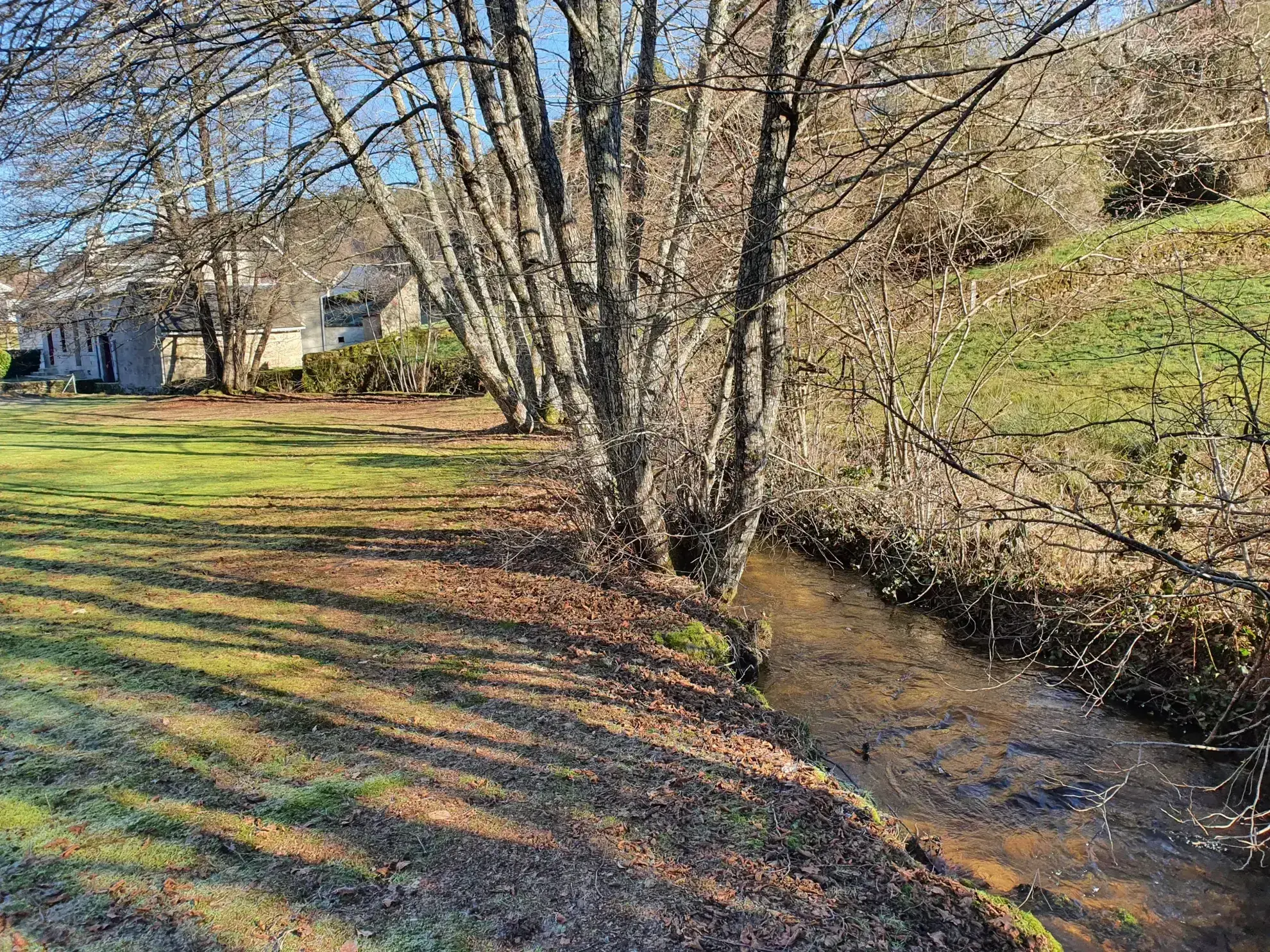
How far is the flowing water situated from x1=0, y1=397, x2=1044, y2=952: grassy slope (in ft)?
2.69

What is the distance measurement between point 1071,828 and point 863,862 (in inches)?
74.3

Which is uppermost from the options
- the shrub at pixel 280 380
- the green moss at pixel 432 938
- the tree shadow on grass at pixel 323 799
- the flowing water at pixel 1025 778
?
the shrub at pixel 280 380

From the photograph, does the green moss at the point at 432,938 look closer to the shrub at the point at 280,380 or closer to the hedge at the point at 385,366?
the hedge at the point at 385,366

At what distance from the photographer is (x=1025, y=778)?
17.5 feet

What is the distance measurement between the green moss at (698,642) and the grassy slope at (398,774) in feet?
0.55

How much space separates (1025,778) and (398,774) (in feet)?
13.1

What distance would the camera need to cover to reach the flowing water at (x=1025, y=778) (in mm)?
4207

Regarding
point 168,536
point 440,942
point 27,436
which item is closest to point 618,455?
point 440,942

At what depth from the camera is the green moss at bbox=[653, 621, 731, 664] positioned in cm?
594

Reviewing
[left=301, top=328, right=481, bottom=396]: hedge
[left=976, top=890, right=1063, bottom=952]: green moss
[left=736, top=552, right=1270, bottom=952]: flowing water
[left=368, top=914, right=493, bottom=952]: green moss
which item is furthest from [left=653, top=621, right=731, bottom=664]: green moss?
[left=301, top=328, right=481, bottom=396]: hedge

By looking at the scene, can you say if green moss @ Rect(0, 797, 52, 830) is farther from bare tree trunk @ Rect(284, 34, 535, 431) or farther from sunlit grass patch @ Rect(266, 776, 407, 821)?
bare tree trunk @ Rect(284, 34, 535, 431)

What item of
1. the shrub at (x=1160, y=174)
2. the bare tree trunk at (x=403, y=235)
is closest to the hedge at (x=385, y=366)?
the bare tree trunk at (x=403, y=235)

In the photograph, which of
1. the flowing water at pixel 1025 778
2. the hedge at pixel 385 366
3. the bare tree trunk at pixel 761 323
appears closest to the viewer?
the flowing water at pixel 1025 778

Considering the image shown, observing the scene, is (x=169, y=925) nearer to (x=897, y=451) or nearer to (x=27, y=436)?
(x=897, y=451)
